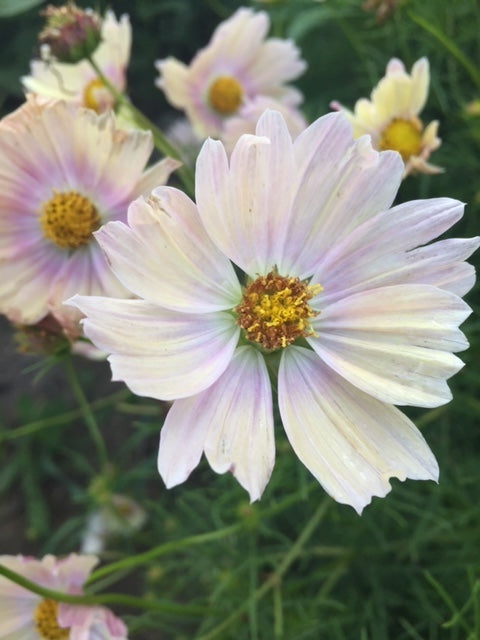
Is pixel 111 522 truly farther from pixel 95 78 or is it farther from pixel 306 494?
pixel 95 78

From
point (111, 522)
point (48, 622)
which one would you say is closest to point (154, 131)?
point (48, 622)

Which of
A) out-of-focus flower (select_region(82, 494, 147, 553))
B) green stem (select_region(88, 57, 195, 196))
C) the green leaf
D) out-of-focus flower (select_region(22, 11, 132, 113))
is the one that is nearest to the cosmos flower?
green stem (select_region(88, 57, 195, 196))

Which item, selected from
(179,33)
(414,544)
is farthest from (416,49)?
(414,544)

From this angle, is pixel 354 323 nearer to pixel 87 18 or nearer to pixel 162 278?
pixel 162 278

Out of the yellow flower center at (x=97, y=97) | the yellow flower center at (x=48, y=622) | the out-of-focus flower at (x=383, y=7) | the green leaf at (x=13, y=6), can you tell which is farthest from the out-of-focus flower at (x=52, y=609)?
the out-of-focus flower at (x=383, y=7)

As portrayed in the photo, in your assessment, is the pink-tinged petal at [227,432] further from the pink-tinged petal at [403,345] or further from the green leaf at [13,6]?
the green leaf at [13,6]
